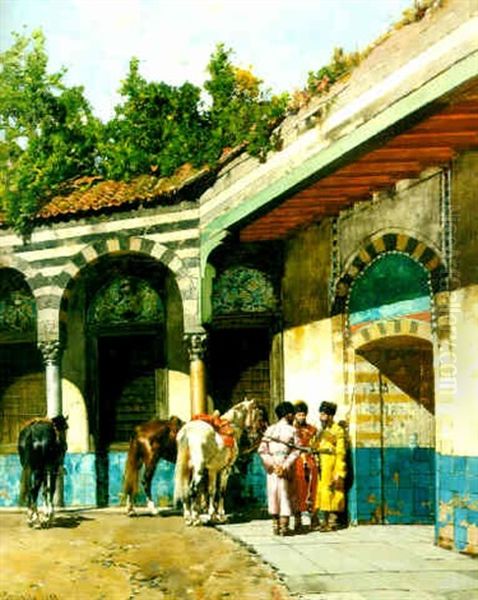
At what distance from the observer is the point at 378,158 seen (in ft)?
36.8

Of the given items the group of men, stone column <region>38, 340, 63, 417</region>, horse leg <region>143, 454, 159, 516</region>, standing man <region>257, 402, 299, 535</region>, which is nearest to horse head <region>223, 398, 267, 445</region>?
the group of men

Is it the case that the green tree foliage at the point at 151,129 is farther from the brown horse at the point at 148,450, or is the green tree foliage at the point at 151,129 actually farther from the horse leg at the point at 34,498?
the horse leg at the point at 34,498

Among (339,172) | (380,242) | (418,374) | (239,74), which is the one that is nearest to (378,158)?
(339,172)

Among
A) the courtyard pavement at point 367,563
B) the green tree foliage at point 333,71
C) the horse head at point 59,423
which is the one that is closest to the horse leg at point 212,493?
the courtyard pavement at point 367,563

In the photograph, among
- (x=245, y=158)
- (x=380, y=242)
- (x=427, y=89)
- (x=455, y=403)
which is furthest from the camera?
(x=245, y=158)

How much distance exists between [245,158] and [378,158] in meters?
3.92

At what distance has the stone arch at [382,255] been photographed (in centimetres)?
1163

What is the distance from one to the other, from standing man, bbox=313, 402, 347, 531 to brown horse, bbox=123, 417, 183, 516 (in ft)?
9.73

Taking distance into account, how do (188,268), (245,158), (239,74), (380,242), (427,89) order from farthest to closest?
(239,74), (188,268), (245,158), (380,242), (427,89)

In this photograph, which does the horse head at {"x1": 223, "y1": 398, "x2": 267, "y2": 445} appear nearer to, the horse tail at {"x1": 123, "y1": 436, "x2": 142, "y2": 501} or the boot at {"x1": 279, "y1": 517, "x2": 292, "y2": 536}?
the horse tail at {"x1": 123, "y1": 436, "x2": 142, "y2": 501}

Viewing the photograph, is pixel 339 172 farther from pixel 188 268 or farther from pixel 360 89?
pixel 188 268

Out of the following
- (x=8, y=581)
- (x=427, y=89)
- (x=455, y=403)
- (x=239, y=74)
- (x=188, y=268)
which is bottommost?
(x=8, y=581)

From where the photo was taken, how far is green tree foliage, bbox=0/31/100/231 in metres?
18.7

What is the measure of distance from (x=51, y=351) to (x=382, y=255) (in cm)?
652
